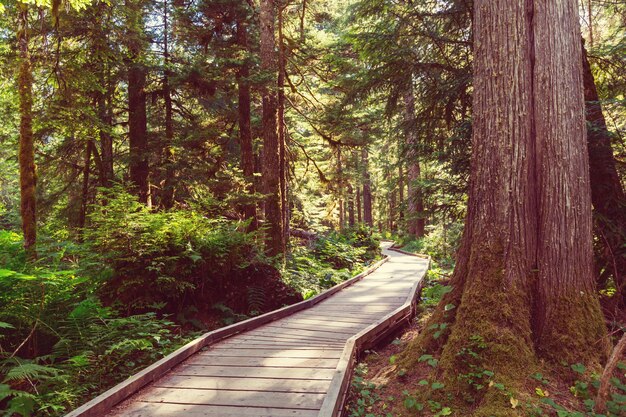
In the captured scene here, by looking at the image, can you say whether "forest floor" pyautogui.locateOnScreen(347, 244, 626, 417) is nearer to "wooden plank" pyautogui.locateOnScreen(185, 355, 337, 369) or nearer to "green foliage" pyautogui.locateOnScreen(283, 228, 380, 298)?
"wooden plank" pyautogui.locateOnScreen(185, 355, 337, 369)

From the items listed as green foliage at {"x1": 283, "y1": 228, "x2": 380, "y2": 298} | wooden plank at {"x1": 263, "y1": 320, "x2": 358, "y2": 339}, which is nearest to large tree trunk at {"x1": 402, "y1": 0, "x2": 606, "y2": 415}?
wooden plank at {"x1": 263, "y1": 320, "x2": 358, "y2": 339}

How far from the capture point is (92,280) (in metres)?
6.21

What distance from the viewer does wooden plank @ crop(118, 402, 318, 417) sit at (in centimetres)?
328

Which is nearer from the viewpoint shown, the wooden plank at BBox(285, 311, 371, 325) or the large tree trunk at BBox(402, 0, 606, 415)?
the large tree trunk at BBox(402, 0, 606, 415)

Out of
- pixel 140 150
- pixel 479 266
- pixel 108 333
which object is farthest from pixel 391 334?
pixel 140 150

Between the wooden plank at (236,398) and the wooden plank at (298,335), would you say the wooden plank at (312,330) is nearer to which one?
the wooden plank at (298,335)

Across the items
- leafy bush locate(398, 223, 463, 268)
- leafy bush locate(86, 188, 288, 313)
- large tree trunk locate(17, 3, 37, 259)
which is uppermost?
large tree trunk locate(17, 3, 37, 259)

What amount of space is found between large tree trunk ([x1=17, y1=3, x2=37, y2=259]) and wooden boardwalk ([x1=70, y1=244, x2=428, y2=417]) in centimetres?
422

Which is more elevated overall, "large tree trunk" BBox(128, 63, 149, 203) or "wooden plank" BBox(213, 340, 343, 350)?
"large tree trunk" BBox(128, 63, 149, 203)

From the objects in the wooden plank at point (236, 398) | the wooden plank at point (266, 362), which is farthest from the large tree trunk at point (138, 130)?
the wooden plank at point (236, 398)

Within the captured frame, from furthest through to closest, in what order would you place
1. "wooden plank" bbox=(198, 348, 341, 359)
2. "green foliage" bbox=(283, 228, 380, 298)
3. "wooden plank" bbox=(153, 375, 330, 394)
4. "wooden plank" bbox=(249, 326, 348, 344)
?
"green foliage" bbox=(283, 228, 380, 298) < "wooden plank" bbox=(249, 326, 348, 344) < "wooden plank" bbox=(198, 348, 341, 359) < "wooden plank" bbox=(153, 375, 330, 394)

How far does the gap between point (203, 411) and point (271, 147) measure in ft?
28.7

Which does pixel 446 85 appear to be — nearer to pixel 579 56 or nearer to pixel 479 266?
pixel 579 56

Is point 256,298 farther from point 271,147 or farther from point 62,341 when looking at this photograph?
point 271,147
